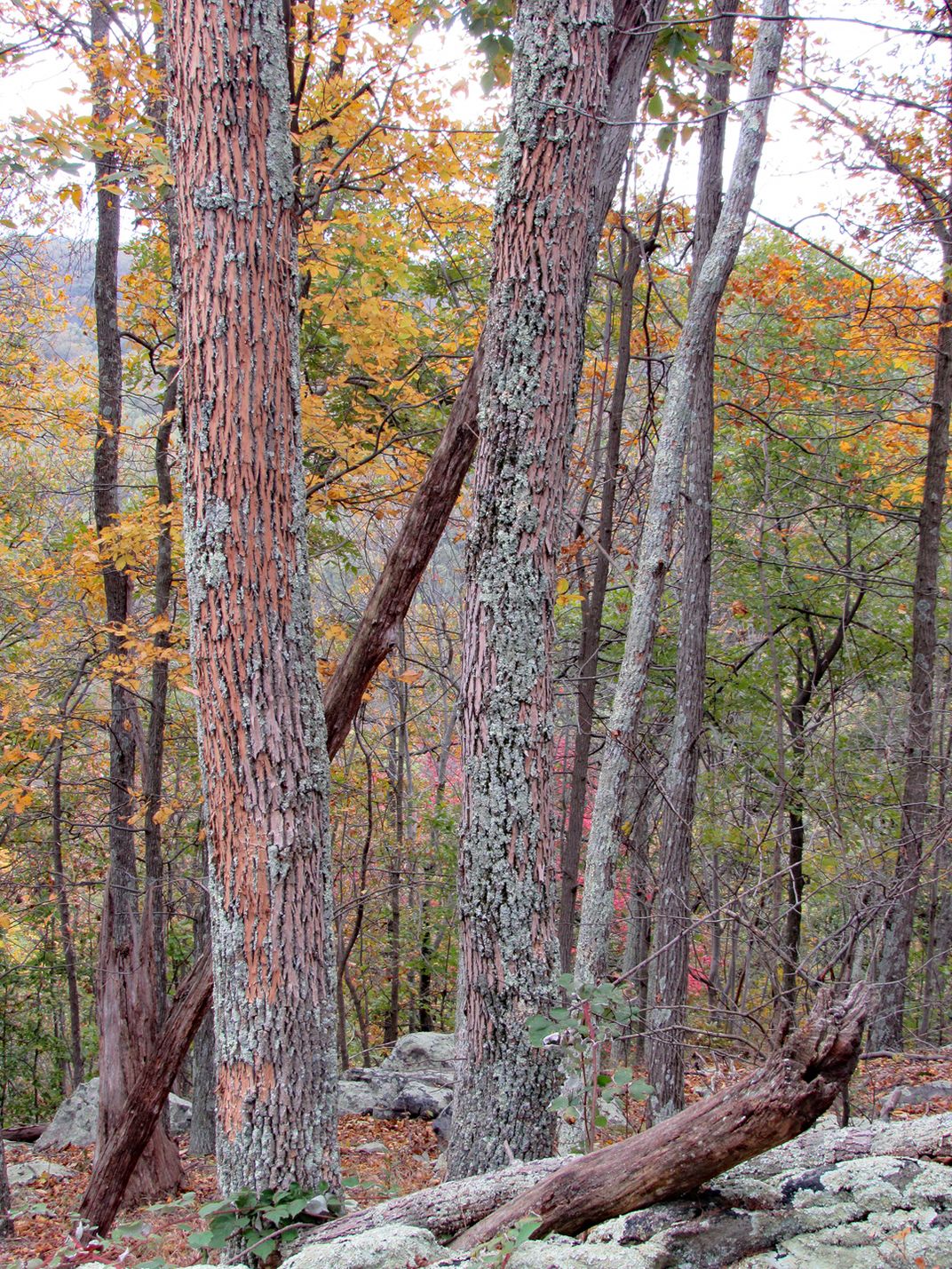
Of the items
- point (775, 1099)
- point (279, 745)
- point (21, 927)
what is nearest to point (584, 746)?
point (279, 745)

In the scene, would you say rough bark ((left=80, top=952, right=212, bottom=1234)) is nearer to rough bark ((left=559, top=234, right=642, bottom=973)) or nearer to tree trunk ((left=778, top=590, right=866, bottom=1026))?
rough bark ((left=559, top=234, right=642, bottom=973))

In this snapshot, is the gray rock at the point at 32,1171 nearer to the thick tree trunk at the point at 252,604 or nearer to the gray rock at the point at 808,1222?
the thick tree trunk at the point at 252,604

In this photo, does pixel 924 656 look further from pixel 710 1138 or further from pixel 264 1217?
pixel 710 1138

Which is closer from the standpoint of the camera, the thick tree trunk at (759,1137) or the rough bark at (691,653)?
the thick tree trunk at (759,1137)

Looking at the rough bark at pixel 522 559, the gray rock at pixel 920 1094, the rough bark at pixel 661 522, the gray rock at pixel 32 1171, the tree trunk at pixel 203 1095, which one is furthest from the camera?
the tree trunk at pixel 203 1095

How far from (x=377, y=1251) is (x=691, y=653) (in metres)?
5.53

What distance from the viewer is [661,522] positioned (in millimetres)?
5430

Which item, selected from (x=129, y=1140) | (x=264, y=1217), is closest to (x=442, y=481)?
(x=264, y=1217)

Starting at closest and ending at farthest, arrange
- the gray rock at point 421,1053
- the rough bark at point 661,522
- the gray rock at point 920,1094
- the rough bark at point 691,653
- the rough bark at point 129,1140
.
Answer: the rough bark at point 129,1140 < the gray rock at point 920,1094 < the rough bark at point 661,522 < the rough bark at point 691,653 < the gray rock at point 421,1053

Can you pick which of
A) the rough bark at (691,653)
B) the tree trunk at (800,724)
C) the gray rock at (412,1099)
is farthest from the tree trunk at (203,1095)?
the tree trunk at (800,724)

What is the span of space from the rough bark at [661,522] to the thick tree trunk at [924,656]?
3.25 m

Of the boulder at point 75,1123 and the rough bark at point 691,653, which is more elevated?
the rough bark at point 691,653

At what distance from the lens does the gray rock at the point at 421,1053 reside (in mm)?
9680

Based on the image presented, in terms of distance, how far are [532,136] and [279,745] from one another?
2128 millimetres
